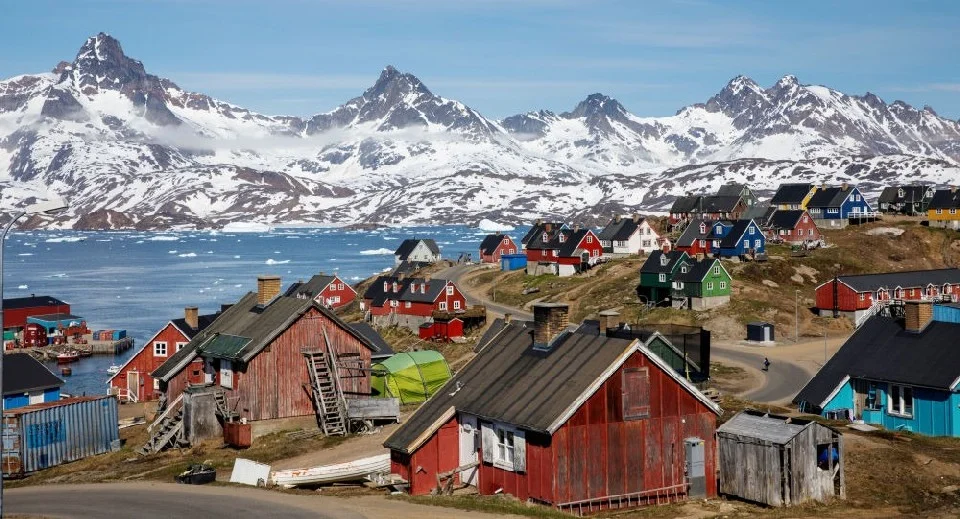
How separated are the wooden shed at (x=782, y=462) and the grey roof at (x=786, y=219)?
298 ft

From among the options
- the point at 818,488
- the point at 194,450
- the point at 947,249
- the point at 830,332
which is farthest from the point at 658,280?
the point at 818,488

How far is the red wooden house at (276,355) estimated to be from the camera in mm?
45719

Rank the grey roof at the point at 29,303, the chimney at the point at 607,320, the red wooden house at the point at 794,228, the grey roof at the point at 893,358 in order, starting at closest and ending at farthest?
the chimney at the point at 607,320, the grey roof at the point at 893,358, the grey roof at the point at 29,303, the red wooden house at the point at 794,228

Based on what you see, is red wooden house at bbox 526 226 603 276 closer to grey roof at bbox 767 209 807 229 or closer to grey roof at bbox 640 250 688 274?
grey roof at bbox 767 209 807 229

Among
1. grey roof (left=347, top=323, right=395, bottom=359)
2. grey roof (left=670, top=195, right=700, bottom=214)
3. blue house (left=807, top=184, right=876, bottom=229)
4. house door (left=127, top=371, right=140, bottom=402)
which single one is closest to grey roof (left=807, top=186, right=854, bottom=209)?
blue house (left=807, top=184, right=876, bottom=229)

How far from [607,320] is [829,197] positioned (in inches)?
4243

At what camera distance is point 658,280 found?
3669 inches

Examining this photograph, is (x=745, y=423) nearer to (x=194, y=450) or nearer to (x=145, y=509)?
(x=145, y=509)

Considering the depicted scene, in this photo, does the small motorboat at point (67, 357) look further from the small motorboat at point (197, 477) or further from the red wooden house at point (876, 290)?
the small motorboat at point (197, 477)

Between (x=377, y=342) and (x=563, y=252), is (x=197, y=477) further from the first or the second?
(x=563, y=252)

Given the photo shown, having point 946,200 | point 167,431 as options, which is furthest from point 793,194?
point 167,431

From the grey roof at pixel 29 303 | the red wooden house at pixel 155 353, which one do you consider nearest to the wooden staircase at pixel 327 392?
the red wooden house at pixel 155 353

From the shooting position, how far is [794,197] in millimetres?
147250

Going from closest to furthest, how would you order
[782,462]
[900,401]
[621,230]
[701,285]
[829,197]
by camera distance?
[782,462] < [900,401] < [701,285] < [621,230] < [829,197]
